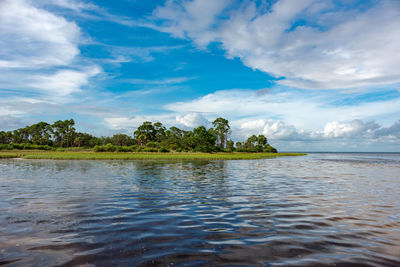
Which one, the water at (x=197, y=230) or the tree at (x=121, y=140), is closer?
the water at (x=197, y=230)

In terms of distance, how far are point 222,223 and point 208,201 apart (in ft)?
14.6

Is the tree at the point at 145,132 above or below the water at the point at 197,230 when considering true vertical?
above

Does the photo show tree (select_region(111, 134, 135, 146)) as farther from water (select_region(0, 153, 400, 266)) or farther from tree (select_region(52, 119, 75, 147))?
water (select_region(0, 153, 400, 266))

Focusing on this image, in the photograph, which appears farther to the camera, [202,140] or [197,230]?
[202,140]

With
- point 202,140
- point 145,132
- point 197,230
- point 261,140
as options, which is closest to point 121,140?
point 145,132

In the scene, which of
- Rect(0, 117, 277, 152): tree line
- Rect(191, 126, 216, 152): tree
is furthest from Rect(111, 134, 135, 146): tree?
Rect(191, 126, 216, 152): tree

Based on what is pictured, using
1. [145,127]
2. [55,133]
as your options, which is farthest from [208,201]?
[55,133]

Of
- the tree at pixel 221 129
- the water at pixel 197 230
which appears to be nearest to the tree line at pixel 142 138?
the tree at pixel 221 129

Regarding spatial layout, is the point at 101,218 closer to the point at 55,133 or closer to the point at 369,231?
the point at 369,231

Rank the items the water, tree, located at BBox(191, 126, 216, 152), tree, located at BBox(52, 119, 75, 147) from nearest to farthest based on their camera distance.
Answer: the water < tree, located at BBox(191, 126, 216, 152) < tree, located at BBox(52, 119, 75, 147)

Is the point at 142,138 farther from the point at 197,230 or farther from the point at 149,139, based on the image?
the point at 197,230

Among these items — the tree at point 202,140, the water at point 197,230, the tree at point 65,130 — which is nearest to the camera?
the water at point 197,230

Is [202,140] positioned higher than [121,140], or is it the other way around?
[121,140]

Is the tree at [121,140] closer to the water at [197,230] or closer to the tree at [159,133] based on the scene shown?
the tree at [159,133]
